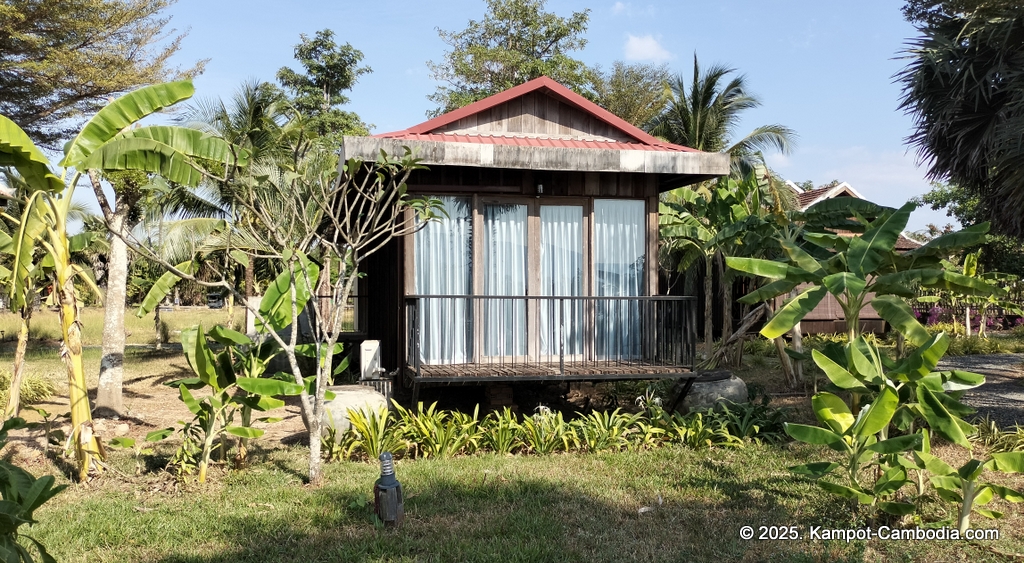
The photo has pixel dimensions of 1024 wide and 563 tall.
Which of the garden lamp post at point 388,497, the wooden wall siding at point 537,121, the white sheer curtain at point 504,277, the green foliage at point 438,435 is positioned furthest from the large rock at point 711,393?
the garden lamp post at point 388,497

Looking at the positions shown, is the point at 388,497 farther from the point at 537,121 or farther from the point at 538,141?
the point at 537,121

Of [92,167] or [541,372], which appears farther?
[541,372]

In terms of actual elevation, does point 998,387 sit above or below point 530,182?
below

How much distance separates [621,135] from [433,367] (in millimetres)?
4224

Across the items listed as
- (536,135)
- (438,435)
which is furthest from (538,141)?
(438,435)

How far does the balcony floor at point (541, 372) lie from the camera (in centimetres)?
802

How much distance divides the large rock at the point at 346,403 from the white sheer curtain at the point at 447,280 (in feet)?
3.04

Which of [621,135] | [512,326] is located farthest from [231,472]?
[621,135]

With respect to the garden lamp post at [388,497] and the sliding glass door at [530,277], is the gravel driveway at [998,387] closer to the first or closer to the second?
the sliding glass door at [530,277]

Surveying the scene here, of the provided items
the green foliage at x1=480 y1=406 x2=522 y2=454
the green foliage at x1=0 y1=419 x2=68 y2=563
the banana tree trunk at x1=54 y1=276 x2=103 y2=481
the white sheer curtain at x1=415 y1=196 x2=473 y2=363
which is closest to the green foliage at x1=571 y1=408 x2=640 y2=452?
the green foliage at x1=480 y1=406 x2=522 y2=454

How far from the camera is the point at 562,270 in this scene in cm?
937

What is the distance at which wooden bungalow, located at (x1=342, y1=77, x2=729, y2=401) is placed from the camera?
28.8 ft

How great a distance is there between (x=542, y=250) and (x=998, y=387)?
9083 mm

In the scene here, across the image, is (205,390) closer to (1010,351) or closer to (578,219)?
(578,219)
